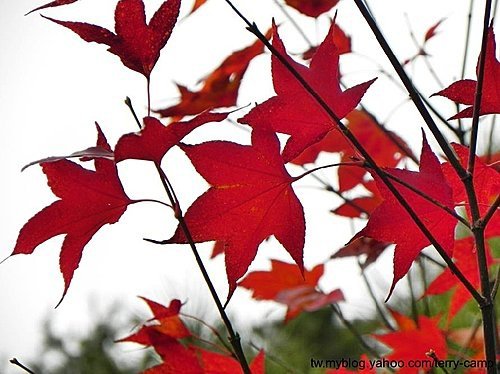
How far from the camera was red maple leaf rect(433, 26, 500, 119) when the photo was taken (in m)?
0.33

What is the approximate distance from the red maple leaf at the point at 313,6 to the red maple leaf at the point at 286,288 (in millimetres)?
228

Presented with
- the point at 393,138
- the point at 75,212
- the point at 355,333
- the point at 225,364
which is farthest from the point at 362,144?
the point at 75,212

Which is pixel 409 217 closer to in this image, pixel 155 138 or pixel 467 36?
pixel 155 138

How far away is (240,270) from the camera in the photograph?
1.13 ft

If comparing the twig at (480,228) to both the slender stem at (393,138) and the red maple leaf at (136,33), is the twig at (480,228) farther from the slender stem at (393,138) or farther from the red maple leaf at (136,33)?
the slender stem at (393,138)

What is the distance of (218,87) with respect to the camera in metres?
0.60

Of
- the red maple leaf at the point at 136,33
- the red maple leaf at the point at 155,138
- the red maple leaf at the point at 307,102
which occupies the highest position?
the red maple leaf at the point at 136,33

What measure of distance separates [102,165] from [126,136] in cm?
7

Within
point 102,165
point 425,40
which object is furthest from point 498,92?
point 425,40

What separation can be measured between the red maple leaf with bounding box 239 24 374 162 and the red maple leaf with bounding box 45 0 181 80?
0.05 meters

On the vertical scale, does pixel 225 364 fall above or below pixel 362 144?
below

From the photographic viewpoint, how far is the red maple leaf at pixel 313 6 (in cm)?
60

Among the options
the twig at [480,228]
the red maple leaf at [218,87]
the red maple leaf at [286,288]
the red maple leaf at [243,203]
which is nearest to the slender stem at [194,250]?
the red maple leaf at [243,203]

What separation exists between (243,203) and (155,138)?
55 millimetres
